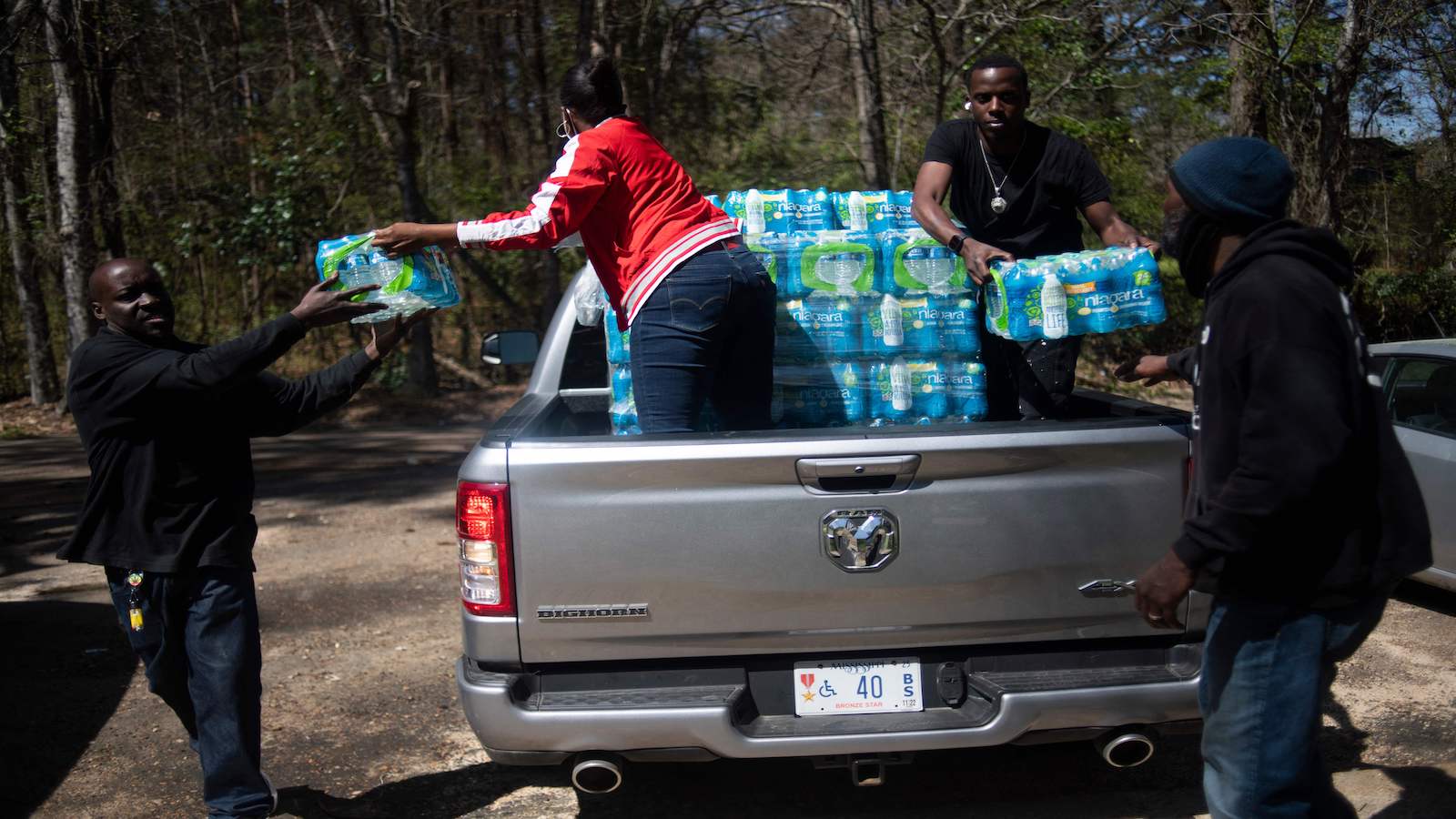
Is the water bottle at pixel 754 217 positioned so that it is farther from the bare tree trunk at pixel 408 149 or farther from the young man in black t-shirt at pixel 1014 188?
the bare tree trunk at pixel 408 149

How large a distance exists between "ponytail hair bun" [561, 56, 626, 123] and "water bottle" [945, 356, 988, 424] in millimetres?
1434

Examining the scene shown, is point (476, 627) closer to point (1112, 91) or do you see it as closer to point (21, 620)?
point (21, 620)

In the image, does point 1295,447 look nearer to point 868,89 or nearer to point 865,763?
point 865,763

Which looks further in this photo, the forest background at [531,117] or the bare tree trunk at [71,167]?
the bare tree trunk at [71,167]

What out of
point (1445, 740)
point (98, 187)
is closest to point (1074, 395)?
point (1445, 740)

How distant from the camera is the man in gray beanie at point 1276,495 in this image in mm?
2223

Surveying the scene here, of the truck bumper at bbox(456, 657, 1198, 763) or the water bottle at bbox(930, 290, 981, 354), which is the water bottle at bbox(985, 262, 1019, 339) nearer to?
the water bottle at bbox(930, 290, 981, 354)

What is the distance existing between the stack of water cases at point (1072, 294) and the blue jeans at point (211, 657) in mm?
2483

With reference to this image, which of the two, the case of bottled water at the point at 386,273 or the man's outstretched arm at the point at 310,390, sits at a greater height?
the case of bottled water at the point at 386,273

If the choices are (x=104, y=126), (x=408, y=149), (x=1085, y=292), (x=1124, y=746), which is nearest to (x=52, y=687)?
(x=1124, y=746)

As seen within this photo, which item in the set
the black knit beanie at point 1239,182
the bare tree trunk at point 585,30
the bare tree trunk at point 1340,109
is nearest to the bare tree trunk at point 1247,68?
the bare tree trunk at point 1340,109

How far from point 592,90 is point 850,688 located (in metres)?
2.10

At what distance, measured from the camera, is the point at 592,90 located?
158 inches

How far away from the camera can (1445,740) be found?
4500 millimetres
